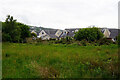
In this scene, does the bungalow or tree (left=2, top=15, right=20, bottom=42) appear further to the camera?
the bungalow

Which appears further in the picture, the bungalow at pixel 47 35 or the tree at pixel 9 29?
the bungalow at pixel 47 35

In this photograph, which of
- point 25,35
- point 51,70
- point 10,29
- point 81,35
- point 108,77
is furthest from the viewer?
point 25,35

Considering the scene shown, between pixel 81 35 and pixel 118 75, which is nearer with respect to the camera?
pixel 118 75

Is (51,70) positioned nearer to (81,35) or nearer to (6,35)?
(6,35)

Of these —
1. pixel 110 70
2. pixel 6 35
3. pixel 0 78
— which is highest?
pixel 6 35

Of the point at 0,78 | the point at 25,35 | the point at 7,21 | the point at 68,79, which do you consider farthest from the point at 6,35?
the point at 68,79

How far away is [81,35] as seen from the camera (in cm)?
2584

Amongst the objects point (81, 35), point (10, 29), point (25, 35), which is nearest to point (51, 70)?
point (10, 29)

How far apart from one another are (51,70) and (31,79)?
26.5 inches

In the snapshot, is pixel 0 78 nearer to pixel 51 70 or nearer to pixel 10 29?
pixel 51 70

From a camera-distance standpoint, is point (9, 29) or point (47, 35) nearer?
point (9, 29)

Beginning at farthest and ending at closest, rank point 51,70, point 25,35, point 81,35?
1. point 25,35
2. point 81,35
3. point 51,70

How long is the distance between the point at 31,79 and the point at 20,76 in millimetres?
439

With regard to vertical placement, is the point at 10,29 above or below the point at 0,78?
above
